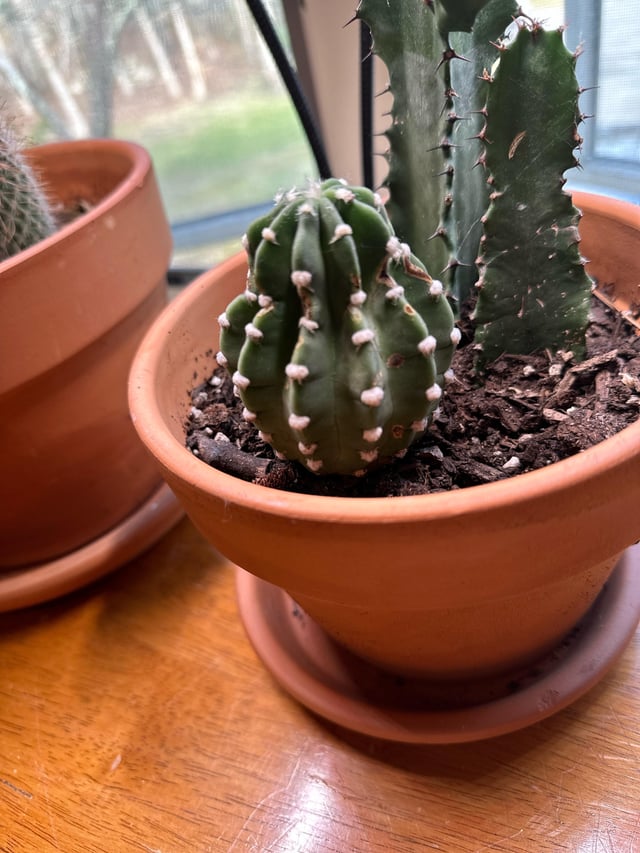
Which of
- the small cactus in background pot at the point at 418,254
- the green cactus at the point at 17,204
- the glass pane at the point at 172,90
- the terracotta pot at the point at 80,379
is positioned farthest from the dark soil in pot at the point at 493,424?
the glass pane at the point at 172,90

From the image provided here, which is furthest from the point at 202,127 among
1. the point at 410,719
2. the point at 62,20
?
→ the point at 410,719

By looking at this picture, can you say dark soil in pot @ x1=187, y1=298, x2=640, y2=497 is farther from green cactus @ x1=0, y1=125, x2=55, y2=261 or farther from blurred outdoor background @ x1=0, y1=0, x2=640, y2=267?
blurred outdoor background @ x1=0, y1=0, x2=640, y2=267

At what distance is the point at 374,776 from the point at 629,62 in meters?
0.74

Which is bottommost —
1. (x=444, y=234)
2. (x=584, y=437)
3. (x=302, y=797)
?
(x=302, y=797)

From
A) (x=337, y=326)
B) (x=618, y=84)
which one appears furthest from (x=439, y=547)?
(x=618, y=84)

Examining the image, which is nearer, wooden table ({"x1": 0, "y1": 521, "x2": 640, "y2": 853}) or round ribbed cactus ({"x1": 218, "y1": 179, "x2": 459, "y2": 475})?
round ribbed cactus ({"x1": 218, "y1": 179, "x2": 459, "y2": 475})

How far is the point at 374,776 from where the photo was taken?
555mm

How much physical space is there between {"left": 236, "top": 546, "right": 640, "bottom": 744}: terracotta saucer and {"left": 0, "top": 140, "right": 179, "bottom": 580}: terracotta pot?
0.91 ft

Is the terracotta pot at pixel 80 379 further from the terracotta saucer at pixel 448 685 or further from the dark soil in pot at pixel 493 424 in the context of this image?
the terracotta saucer at pixel 448 685

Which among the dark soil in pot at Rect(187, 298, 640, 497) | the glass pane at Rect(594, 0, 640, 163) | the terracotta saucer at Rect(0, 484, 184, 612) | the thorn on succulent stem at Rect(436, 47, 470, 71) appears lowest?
the terracotta saucer at Rect(0, 484, 184, 612)

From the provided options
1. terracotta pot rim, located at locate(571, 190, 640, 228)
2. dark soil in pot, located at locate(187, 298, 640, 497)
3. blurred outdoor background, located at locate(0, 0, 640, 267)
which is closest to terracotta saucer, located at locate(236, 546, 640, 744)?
dark soil in pot, located at locate(187, 298, 640, 497)

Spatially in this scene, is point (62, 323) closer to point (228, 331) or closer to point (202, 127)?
point (228, 331)

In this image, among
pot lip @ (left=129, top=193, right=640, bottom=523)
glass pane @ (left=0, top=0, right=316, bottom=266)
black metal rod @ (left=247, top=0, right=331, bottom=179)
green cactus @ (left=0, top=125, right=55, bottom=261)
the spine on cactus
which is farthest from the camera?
glass pane @ (left=0, top=0, right=316, bottom=266)

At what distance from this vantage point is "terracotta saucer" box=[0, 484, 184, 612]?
0.76 metres
